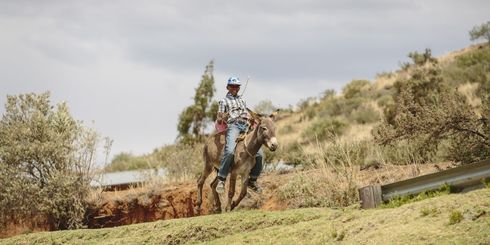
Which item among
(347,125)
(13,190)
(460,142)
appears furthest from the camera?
(347,125)

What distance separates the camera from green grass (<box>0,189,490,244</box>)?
257 inches

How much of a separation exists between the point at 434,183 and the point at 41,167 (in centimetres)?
1200

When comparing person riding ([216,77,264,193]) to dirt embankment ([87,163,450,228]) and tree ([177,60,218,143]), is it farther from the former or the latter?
tree ([177,60,218,143])

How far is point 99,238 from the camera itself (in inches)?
411

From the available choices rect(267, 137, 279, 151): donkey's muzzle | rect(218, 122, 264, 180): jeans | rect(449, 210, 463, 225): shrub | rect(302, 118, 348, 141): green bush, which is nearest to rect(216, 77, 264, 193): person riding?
rect(218, 122, 264, 180): jeans

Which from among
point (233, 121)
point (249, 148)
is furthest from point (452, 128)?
point (233, 121)

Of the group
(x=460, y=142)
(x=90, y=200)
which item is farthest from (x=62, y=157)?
(x=460, y=142)

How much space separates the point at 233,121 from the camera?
1312cm

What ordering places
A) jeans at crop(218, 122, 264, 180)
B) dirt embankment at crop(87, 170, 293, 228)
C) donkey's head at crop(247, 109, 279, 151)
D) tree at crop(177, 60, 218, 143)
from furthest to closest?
1. tree at crop(177, 60, 218, 143)
2. dirt embankment at crop(87, 170, 293, 228)
3. jeans at crop(218, 122, 264, 180)
4. donkey's head at crop(247, 109, 279, 151)

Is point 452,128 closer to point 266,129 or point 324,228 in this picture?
point 266,129

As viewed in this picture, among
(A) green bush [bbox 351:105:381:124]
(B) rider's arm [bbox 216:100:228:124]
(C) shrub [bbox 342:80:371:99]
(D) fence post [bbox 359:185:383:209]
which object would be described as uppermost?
(C) shrub [bbox 342:80:371:99]

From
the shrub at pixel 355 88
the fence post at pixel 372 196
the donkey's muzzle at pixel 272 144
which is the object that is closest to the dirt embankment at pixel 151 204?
the donkey's muzzle at pixel 272 144

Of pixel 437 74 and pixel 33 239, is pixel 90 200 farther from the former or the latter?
pixel 437 74

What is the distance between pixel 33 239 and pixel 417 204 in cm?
692
